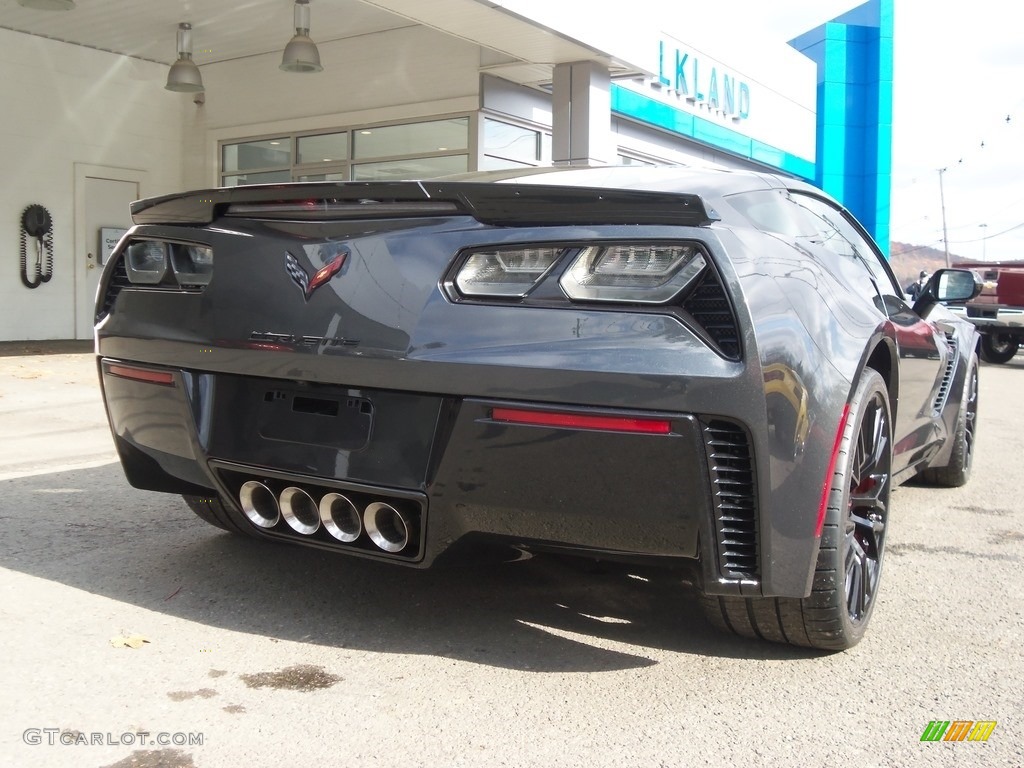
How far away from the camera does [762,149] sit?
20516 millimetres

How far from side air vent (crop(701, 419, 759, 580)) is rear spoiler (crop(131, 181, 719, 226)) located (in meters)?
0.47

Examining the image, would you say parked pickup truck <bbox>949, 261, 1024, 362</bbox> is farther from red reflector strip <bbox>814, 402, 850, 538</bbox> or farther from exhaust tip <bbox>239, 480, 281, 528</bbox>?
exhaust tip <bbox>239, 480, 281, 528</bbox>

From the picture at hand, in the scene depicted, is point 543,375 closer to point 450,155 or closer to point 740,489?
point 740,489

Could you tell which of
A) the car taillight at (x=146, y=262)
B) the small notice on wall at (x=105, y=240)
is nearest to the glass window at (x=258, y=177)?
the small notice on wall at (x=105, y=240)

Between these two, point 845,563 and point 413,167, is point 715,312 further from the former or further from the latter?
point 413,167

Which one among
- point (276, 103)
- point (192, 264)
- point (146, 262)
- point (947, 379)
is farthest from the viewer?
point (276, 103)

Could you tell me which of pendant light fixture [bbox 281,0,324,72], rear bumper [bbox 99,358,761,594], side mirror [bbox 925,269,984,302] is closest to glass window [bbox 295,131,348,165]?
pendant light fixture [bbox 281,0,324,72]

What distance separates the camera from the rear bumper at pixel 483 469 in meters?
2.19

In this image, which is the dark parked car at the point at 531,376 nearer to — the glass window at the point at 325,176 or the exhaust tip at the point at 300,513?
the exhaust tip at the point at 300,513

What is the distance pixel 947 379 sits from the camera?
4312mm

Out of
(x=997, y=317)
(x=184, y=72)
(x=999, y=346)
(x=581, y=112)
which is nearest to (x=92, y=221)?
(x=184, y=72)

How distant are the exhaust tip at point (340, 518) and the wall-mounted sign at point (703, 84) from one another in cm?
1254

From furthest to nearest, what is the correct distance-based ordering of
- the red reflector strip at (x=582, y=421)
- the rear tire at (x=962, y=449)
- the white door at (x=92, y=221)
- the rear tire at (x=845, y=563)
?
the white door at (x=92, y=221) → the rear tire at (x=962, y=449) → the rear tire at (x=845, y=563) → the red reflector strip at (x=582, y=421)

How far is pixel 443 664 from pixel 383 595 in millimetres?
541
